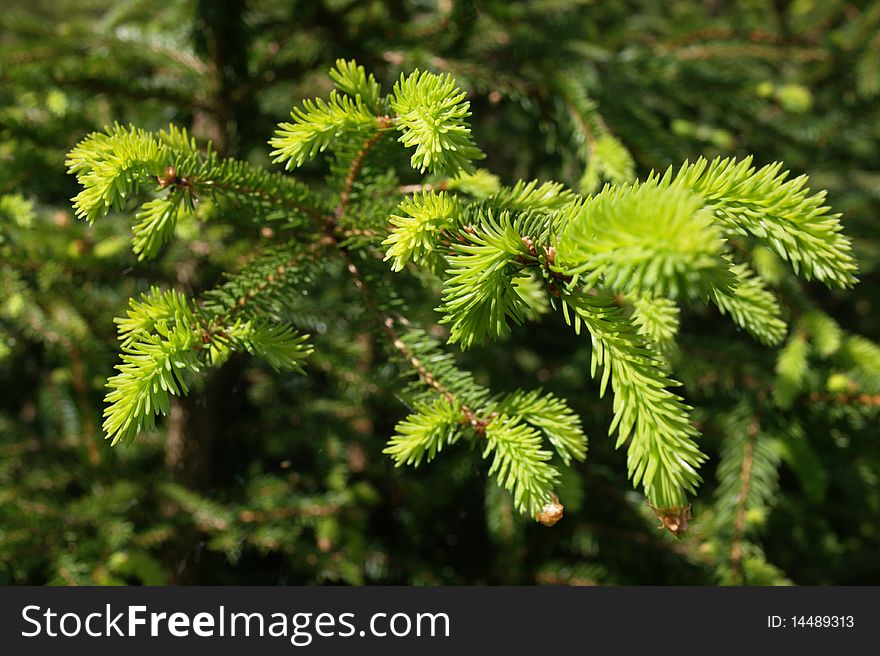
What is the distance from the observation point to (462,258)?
63 centimetres

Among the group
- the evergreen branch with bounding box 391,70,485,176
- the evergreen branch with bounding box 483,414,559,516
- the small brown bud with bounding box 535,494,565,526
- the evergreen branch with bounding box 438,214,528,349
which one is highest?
the evergreen branch with bounding box 391,70,485,176

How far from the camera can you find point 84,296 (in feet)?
5.22

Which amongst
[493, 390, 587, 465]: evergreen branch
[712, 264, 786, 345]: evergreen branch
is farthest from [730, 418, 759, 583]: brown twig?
[493, 390, 587, 465]: evergreen branch

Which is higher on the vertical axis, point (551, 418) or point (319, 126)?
point (319, 126)

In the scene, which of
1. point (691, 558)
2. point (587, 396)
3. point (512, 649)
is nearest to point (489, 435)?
point (512, 649)

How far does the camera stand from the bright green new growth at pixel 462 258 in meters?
0.56

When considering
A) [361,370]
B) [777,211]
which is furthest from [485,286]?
[361,370]

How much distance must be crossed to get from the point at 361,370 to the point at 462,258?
85 centimetres

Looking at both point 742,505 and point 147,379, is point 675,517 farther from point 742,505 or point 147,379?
point 742,505

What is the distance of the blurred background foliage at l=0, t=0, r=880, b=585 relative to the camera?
1358 mm

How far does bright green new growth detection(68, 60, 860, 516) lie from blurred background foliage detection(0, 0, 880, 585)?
0.84 ft

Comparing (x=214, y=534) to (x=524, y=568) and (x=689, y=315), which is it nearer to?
(x=524, y=568)

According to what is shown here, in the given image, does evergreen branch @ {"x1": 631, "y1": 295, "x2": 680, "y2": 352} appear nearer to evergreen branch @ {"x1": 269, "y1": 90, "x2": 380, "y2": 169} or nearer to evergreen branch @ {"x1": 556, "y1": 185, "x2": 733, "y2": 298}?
evergreen branch @ {"x1": 556, "y1": 185, "x2": 733, "y2": 298}

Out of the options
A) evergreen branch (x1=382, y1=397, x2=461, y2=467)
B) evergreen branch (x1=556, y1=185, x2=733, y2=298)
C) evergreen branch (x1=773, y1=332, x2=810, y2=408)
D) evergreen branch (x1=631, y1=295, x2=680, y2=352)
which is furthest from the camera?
evergreen branch (x1=773, y1=332, x2=810, y2=408)
